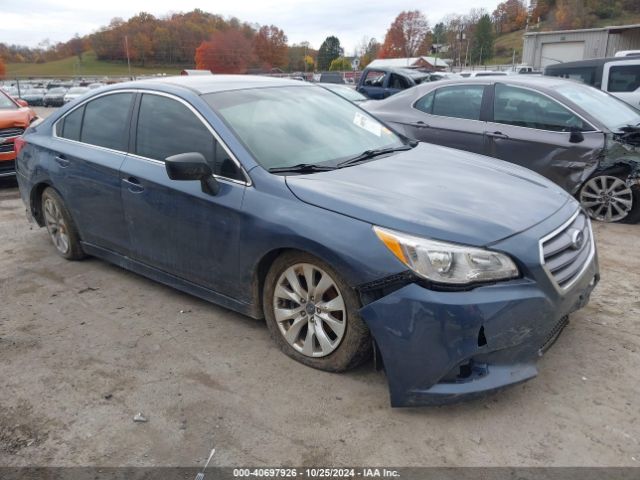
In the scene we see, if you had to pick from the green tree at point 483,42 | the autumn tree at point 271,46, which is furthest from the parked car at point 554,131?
the green tree at point 483,42

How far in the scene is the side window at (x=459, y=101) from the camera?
21.4ft

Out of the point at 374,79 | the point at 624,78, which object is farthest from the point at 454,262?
the point at 374,79

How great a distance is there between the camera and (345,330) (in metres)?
2.92

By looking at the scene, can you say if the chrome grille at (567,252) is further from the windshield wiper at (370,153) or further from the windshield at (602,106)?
the windshield at (602,106)

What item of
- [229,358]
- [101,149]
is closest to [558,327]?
[229,358]

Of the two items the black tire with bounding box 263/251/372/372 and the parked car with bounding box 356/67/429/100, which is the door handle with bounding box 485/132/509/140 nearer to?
the black tire with bounding box 263/251/372/372

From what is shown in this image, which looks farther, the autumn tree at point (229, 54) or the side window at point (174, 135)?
the autumn tree at point (229, 54)

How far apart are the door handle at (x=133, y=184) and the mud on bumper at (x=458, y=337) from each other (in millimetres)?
2016

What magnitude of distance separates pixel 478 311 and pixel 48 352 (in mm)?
2658

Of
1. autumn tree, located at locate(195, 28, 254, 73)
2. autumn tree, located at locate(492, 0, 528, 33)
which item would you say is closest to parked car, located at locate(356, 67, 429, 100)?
autumn tree, located at locate(195, 28, 254, 73)

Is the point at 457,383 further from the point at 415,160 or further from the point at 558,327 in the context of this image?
the point at 415,160

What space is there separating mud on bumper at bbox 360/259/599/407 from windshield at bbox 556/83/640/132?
4045mm

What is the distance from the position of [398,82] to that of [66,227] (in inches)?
508

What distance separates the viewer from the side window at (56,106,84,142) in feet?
15.1
